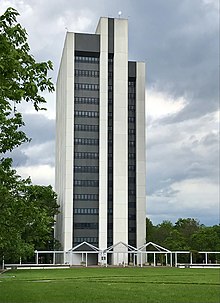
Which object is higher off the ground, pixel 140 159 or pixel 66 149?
pixel 66 149

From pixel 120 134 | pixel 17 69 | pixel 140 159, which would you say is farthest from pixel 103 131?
pixel 17 69

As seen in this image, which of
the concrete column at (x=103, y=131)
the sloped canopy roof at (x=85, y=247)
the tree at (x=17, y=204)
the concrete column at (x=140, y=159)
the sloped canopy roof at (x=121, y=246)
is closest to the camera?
the tree at (x=17, y=204)

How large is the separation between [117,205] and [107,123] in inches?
600

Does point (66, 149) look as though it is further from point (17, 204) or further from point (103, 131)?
point (17, 204)

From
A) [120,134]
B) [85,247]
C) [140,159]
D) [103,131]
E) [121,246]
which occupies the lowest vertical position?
[85,247]

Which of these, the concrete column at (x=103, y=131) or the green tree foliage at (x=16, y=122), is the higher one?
the concrete column at (x=103, y=131)

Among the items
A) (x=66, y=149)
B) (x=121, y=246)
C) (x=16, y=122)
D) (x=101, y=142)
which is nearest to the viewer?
(x=16, y=122)

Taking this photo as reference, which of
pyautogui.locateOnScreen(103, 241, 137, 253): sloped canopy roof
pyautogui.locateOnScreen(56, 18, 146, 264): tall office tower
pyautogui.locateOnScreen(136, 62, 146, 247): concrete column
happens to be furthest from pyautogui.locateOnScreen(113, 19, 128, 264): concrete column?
pyautogui.locateOnScreen(136, 62, 146, 247): concrete column

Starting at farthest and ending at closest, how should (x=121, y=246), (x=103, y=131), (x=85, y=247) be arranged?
(x=103, y=131) → (x=121, y=246) → (x=85, y=247)

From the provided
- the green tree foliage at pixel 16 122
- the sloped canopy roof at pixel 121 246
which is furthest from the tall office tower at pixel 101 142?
the green tree foliage at pixel 16 122

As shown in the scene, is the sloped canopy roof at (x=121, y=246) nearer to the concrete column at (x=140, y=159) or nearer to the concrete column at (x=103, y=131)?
the concrete column at (x=103, y=131)

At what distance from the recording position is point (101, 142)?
333ft

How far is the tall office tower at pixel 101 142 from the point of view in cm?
9819

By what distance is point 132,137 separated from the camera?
10606 cm
